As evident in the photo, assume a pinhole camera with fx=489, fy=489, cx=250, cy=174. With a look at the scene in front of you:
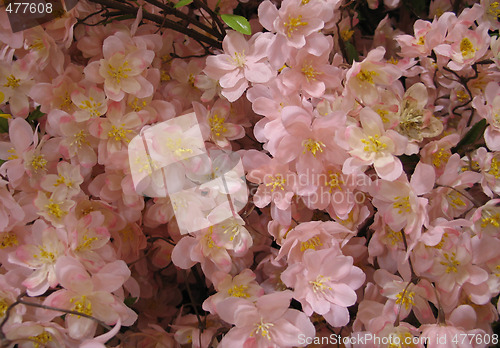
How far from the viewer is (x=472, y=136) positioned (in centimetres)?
100

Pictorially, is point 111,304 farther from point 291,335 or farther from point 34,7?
point 34,7

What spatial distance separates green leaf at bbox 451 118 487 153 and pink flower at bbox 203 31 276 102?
42 centimetres

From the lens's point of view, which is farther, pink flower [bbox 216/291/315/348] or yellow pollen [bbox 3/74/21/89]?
yellow pollen [bbox 3/74/21/89]

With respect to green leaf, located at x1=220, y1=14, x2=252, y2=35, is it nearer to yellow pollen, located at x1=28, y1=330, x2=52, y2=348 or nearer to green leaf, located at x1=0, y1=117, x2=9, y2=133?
green leaf, located at x1=0, y1=117, x2=9, y2=133

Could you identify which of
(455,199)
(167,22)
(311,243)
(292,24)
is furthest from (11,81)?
(455,199)

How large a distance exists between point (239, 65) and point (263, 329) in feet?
1.64

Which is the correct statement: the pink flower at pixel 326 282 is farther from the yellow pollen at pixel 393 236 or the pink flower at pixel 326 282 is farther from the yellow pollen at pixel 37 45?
the yellow pollen at pixel 37 45

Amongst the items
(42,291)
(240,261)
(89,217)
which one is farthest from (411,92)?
(42,291)

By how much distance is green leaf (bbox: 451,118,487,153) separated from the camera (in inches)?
38.5

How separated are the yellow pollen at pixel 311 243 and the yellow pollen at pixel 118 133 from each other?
0.38 m

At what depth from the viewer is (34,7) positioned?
2.92 ft

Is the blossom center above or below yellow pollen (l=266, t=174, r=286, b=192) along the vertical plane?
below

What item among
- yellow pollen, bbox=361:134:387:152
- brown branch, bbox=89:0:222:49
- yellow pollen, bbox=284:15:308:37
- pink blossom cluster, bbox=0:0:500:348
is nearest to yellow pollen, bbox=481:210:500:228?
pink blossom cluster, bbox=0:0:500:348

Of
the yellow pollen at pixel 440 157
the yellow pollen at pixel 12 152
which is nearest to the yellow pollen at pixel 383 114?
the yellow pollen at pixel 440 157
